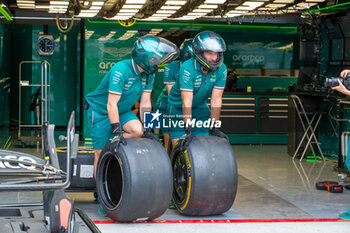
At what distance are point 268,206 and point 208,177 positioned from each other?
1165mm

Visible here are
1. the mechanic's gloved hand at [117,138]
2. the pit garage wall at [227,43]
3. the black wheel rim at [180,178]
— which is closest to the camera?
the mechanic's gloved hand at [117,138]

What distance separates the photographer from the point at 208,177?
5152 millimetres

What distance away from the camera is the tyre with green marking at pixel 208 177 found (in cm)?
515

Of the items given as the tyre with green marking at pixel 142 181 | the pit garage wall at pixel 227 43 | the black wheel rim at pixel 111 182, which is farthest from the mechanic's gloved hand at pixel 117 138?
the pit garage wall at pixel 227 43

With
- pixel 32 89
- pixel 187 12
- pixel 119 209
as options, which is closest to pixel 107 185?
pixel 119 209

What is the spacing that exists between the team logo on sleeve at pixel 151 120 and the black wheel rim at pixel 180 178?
0.38m

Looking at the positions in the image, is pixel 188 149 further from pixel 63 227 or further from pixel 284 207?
pixel 63 227

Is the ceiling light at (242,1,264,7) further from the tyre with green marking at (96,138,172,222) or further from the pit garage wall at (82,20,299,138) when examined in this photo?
the tyre with green marking at (96,138,172,222)

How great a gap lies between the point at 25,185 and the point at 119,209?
2213 mm

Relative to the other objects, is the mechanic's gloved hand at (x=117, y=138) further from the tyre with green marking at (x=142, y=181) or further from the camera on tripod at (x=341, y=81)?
the camera on tripod at (x=341, y=81)

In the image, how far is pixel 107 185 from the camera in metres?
5.36

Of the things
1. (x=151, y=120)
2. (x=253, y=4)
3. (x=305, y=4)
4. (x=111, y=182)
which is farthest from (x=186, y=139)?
(x=305, y=4)

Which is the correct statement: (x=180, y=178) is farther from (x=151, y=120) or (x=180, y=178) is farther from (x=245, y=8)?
(x=245, y=8)

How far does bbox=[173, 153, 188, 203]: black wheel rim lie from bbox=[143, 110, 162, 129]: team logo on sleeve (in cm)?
38
